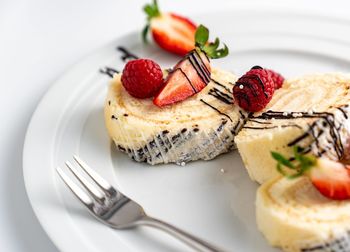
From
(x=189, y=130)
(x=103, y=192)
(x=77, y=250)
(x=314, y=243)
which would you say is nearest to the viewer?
(x=314, y=243)

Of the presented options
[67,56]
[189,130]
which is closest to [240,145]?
[189,130]

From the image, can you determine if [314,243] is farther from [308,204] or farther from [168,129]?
[168,129]

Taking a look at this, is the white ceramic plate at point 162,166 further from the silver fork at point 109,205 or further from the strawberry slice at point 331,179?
the strawberry slice at point 331,179

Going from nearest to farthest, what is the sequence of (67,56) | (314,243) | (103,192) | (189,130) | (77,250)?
(314,243) < (77,250) < (103,192) < (189,130) < (67,56)

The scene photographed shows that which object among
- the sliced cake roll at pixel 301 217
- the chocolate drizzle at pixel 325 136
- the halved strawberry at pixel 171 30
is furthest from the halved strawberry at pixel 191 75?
the sliced cake roll at pixel 301 217

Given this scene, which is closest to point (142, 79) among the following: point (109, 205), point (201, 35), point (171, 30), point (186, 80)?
point (186, 80)

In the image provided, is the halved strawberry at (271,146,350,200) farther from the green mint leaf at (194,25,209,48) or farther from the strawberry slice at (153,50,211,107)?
the green mint leaf at (194,25,209,48)

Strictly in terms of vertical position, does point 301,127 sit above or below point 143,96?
below
